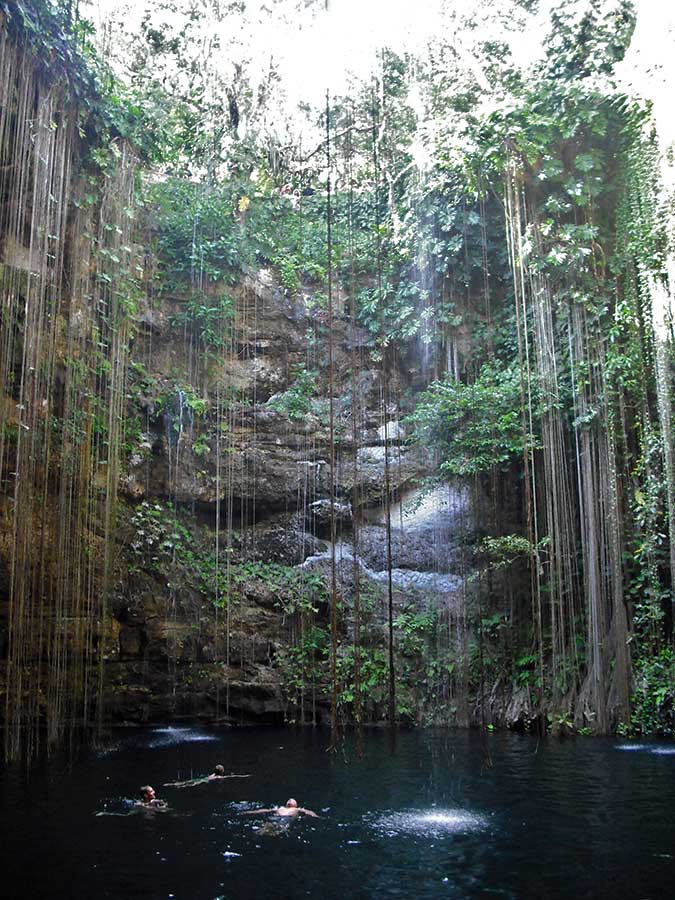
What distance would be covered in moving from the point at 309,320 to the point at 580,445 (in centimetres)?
532

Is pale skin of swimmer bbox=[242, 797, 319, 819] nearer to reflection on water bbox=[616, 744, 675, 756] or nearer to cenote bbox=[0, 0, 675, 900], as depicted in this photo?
cenote bbox=[0, 0, 675, 900]

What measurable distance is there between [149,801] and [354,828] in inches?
55.3

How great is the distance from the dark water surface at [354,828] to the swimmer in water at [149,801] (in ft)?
0.44

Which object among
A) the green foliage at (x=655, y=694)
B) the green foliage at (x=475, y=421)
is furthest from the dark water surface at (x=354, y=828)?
the green foliage at (x=475, y=421)

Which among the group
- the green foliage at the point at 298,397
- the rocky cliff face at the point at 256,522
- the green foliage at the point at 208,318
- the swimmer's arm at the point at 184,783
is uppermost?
the green foliage at the point at 208,318

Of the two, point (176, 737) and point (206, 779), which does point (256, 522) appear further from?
point (206, 779)

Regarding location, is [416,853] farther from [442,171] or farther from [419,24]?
[419,24]

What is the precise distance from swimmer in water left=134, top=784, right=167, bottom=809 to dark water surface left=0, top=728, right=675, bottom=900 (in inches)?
5.3

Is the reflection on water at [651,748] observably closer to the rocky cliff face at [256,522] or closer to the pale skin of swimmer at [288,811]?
the rocky cliff face at [256,522]

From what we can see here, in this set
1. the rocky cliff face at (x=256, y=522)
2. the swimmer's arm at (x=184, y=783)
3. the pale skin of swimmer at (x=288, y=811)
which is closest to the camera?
the pale skin of swimmer at (x=288, y=811)

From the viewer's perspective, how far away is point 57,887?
3.40 meters

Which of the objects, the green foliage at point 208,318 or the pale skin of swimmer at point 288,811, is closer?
the pale skin of swimmer at point 288,811

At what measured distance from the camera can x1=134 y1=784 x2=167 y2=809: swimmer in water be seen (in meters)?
5.00

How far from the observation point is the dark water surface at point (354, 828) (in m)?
3.53
